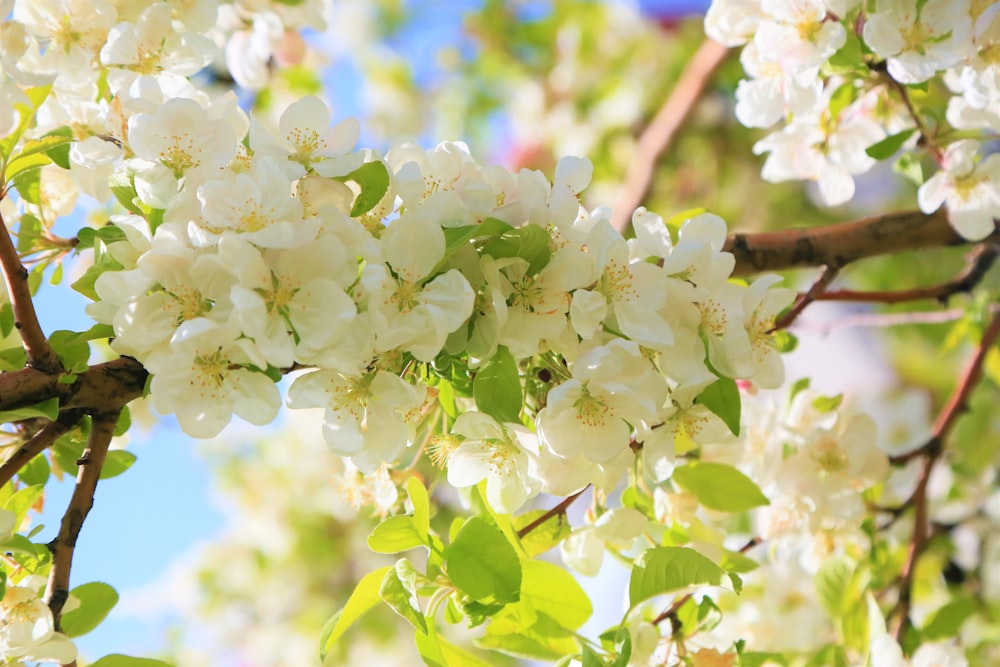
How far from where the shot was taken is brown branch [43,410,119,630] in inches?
23.5

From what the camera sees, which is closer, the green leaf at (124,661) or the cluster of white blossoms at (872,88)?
the green leaf at (124,661)

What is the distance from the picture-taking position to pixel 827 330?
106 centimetres

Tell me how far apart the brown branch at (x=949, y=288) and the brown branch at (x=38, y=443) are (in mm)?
684

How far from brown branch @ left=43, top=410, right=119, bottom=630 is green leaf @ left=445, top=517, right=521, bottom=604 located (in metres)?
0.24

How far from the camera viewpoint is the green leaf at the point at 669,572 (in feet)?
1.98

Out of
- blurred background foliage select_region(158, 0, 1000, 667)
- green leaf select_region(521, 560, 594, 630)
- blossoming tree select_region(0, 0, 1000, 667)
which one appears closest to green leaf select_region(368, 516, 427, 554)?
blossoming tree select_region(0, 0, 1000, 667)

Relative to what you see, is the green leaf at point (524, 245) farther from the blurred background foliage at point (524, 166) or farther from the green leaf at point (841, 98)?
the blurred background foliage at point (524, 166)

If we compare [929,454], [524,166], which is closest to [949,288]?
[929,454]

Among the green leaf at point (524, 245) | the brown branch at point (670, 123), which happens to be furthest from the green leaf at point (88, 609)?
the brown branch at point (670, 123)

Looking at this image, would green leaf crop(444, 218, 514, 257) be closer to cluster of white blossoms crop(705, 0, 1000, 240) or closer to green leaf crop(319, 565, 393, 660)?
green leaf crop(319, 565, 393, 660)

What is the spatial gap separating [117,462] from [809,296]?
1.91ft

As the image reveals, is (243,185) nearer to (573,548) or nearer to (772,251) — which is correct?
(573,548)

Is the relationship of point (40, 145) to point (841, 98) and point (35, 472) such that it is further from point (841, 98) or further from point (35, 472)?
point (841, 98)

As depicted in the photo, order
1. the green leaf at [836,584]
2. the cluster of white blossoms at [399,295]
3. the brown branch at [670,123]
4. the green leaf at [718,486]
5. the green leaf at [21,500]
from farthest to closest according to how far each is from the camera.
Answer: the brown branch at [670,123], the green leaf at [836,584], the green leaf at [718,486], the green leaf at [21,500], the cluster of white blossoms at [399,295]
